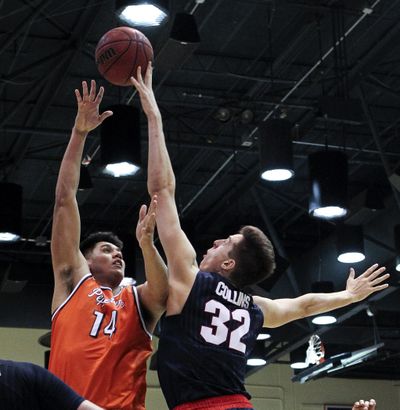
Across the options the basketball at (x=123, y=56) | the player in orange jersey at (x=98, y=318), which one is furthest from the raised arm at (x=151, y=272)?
the basketball at (x=123, y=56)

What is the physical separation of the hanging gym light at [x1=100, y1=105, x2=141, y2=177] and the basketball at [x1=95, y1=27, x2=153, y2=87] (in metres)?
5.30

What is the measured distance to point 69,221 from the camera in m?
5.88

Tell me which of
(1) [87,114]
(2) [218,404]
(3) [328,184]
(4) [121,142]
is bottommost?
(2) [218,404]

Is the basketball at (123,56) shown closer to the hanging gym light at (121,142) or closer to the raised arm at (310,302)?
the raised arm at (310,302)

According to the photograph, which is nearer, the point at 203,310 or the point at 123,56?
the point at 203,310

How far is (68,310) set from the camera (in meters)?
5.70

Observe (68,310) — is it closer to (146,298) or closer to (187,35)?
(146,298)

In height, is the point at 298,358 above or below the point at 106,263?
above

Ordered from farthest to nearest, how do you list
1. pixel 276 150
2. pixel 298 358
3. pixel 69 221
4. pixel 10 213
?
1. pixel 298 358
2. pixel 10 213
3. pixel 276 150
4. pixel 69 221

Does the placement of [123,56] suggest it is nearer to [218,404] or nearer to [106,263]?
[106,263]

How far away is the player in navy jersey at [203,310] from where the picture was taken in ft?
17.1

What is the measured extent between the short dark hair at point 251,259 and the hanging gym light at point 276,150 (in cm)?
688

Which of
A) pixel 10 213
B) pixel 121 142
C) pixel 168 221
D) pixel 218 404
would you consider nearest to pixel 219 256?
pixel 168 221

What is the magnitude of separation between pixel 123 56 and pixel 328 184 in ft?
21.4
